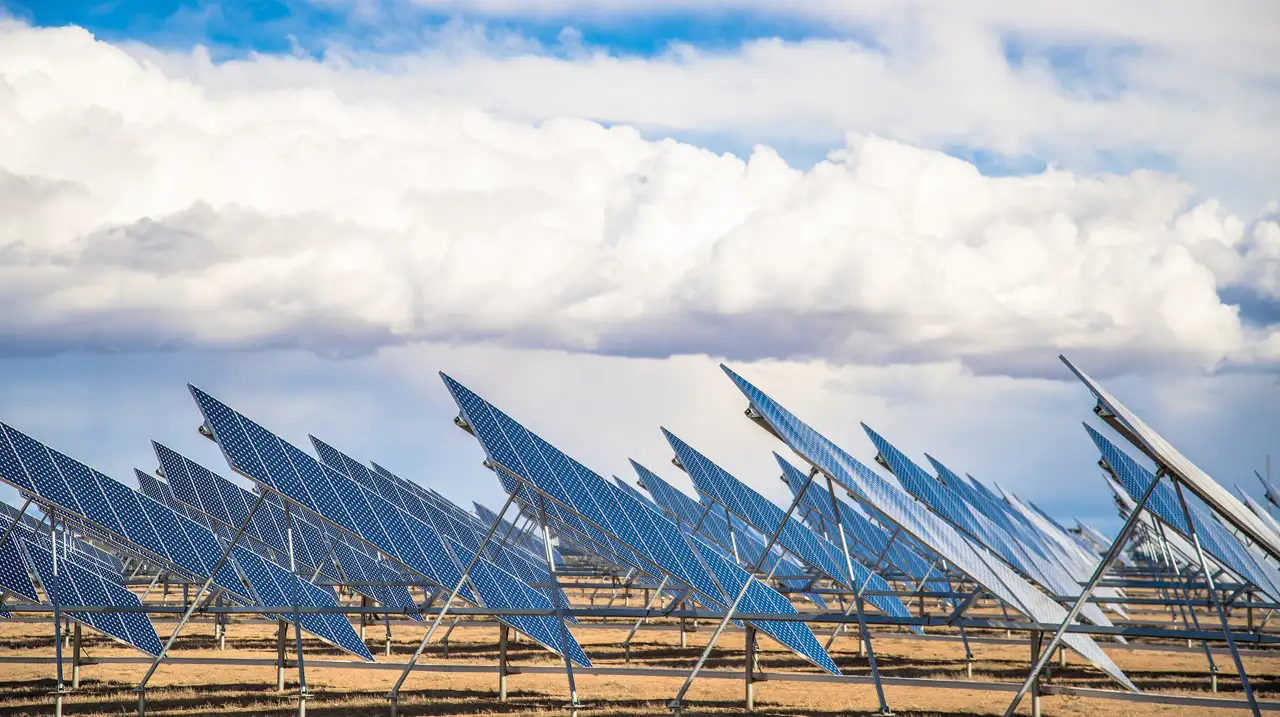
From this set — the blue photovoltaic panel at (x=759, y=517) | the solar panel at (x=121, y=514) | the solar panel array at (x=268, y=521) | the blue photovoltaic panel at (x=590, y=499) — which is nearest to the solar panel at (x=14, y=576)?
the solar panel at (x=121, y=514)

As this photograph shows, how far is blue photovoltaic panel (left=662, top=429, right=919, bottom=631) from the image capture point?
118ft

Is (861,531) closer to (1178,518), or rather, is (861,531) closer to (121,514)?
(1178,518)

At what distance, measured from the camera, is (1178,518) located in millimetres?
33875

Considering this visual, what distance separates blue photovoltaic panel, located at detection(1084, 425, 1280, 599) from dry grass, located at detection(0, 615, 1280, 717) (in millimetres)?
3029

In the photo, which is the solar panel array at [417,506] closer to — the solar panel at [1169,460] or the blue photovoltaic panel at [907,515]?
the blue photovoltaic panel at [907,515]

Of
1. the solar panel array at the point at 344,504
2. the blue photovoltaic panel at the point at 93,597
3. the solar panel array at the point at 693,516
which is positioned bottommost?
the blue photovoltaic panel at the point at 93,597

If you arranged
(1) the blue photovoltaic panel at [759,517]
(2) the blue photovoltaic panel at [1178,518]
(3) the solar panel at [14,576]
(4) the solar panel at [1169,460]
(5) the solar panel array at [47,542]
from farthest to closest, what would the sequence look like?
1. (1) the blue photovoltaic panel at [759,517]
2. (5) the solar panel array at [47,542]
3. (2) the blue photovoltaic panel at [1178,518]
4. (3) the solar panel at [14,576]
5. (4) the solar panel at [1169,460]

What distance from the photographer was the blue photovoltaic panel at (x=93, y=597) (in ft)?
79.0

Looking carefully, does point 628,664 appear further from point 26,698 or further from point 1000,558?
point 26,698

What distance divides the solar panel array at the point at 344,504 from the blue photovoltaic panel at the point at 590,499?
2115 millimetres

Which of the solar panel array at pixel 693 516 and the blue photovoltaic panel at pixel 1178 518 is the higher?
the solar panel array at pixel 693 516

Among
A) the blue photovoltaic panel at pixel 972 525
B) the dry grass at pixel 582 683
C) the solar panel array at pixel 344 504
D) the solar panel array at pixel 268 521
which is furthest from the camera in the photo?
the solar panel array at pixel 268 521

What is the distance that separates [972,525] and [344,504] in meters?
13.9

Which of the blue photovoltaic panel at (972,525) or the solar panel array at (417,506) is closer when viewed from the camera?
the blue photovoltaic panel at (972,525)
